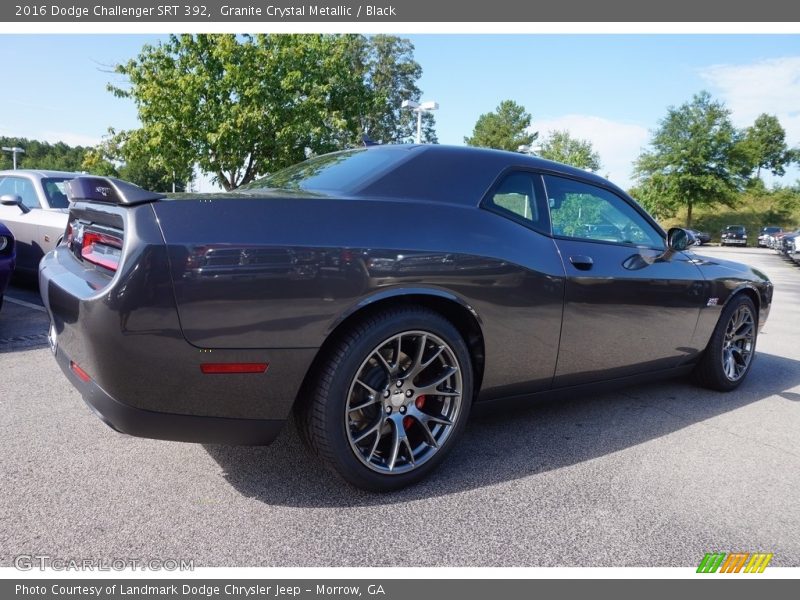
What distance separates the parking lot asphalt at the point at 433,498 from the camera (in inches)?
79.3

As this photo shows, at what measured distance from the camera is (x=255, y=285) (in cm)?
198

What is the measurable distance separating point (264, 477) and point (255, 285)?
3.19 feet

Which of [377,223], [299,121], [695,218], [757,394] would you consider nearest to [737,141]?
[695,218]

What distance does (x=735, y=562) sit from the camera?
2082 mm

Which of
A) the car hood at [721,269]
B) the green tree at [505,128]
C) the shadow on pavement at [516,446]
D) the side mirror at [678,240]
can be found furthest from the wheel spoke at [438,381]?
the green tree at [505,128]

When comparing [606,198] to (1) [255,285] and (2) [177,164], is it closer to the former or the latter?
(1) [255,285]

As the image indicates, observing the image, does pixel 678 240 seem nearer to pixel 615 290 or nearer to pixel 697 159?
pixel 615 290

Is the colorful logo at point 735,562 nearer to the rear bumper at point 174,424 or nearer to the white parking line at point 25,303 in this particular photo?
the rear bumper at point 174,424

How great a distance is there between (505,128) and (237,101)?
52672 millimetres

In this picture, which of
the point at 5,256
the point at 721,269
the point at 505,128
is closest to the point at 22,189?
the point at 5,256

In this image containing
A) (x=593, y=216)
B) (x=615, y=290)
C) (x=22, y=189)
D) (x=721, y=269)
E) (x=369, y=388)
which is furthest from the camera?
(x=22, y=189)

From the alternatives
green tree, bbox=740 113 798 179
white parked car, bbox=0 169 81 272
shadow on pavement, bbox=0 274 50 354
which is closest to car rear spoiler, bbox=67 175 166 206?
shadow on pavement, bbox=0 274 50 354

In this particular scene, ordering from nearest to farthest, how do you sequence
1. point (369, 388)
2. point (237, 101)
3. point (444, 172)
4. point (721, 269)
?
point (369, 388) < point (444, 172) < point (721, 269) < point (237, 101)

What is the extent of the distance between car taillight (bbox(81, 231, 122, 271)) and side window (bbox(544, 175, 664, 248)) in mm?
2007
